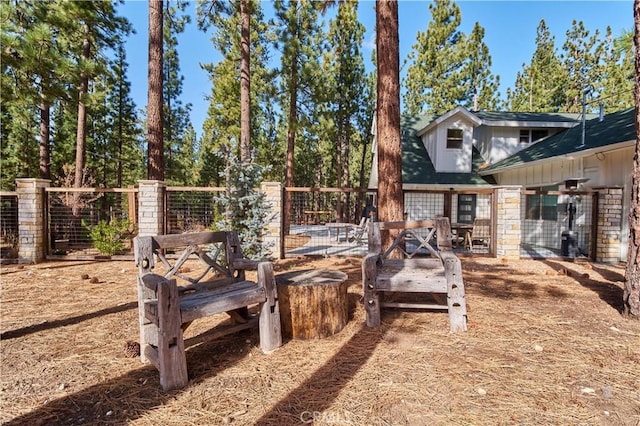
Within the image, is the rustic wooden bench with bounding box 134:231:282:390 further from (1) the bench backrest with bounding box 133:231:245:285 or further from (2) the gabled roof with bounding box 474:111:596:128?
(2) the gabled roof with bounding box 474:111:596:128

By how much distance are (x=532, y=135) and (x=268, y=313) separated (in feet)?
46.7

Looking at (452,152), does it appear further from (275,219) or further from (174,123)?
(174,123)

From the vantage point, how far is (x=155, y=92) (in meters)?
8.16

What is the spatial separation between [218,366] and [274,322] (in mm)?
560

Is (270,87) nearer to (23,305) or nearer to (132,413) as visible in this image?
(23,305)

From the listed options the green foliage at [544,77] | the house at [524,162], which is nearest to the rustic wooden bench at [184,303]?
the house at [524,162]

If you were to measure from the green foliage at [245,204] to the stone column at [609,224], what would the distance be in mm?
7465

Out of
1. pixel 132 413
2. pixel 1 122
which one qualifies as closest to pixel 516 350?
pixel 132 413

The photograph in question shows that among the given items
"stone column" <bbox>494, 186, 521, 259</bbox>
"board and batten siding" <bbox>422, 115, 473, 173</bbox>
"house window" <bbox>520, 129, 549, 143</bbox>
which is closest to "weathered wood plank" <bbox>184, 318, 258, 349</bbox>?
"stone column" <bbox>494, 186, 521, 259</bbox>

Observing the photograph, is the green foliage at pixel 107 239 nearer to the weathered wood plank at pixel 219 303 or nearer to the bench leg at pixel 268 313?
the weathered wood plank at pixel 219 303

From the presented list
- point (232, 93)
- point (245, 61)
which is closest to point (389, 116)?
point (245, 61)

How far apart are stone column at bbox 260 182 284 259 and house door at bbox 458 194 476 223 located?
27.0 feet

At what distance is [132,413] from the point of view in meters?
2.09

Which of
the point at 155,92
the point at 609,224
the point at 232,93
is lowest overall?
the point at 609,224
